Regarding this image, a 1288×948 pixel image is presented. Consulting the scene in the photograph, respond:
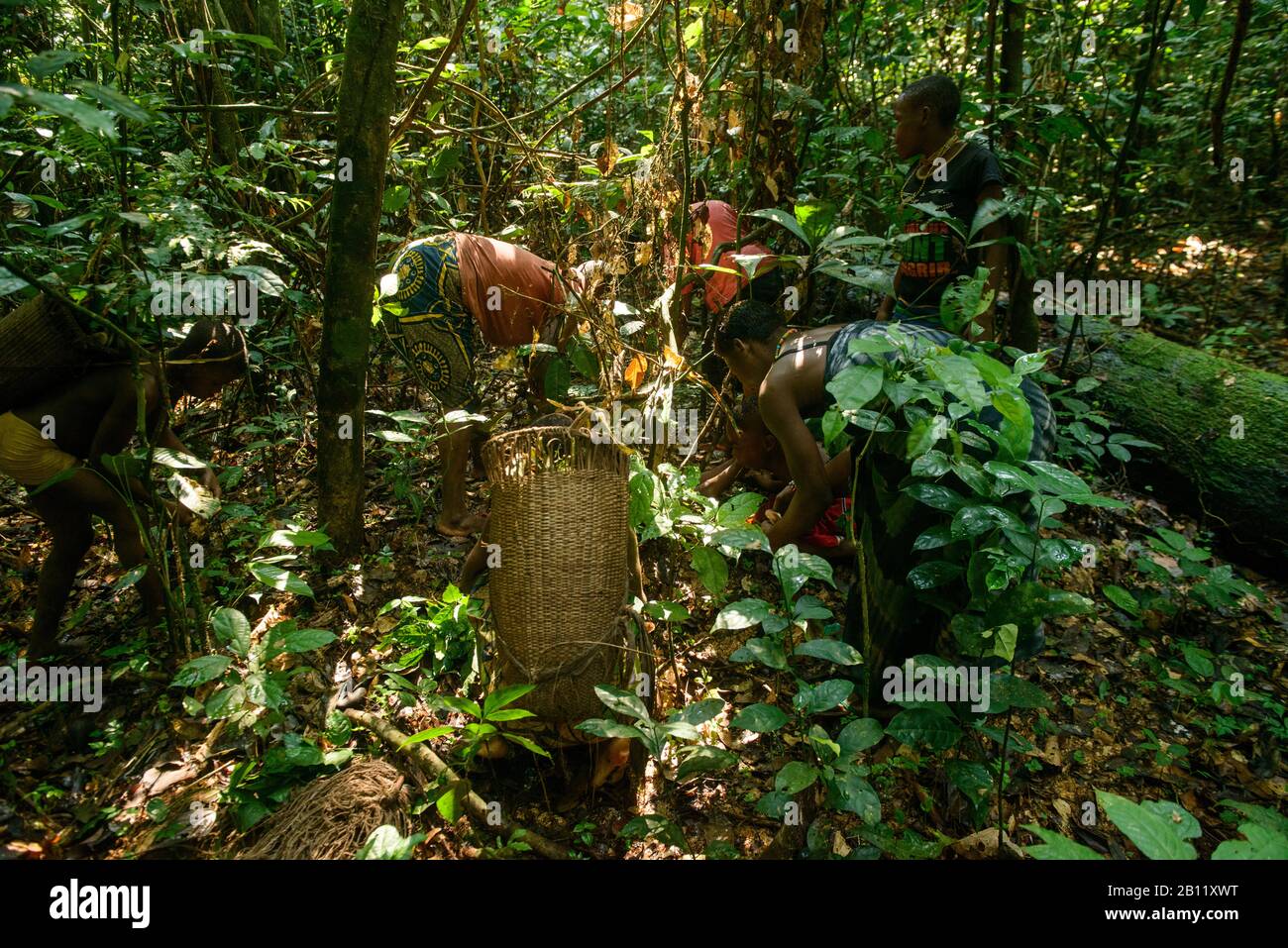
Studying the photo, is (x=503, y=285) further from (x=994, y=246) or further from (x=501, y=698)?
(x=994, y=246)

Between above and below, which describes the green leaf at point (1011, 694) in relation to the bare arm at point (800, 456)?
below

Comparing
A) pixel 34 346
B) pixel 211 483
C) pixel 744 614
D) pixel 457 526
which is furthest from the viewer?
pixel 457 526

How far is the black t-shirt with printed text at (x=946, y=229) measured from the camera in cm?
352

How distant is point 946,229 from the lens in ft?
11.9

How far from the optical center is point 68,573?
10.6ft

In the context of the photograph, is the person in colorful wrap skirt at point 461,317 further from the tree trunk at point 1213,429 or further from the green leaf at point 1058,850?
the tree trunk at point 1213,429

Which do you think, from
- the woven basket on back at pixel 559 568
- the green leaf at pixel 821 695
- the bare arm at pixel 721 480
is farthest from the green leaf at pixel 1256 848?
the bare arm at pixel 721 480

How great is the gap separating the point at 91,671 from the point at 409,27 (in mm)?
5200

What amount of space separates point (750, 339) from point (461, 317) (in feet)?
5.30

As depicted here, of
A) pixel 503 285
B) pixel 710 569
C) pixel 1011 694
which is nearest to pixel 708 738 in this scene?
pixel 710 569

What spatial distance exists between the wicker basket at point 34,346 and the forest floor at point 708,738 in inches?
38.3

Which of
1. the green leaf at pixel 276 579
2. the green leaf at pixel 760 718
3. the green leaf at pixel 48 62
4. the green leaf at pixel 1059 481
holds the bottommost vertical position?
the green leaf at pixel 760 718
